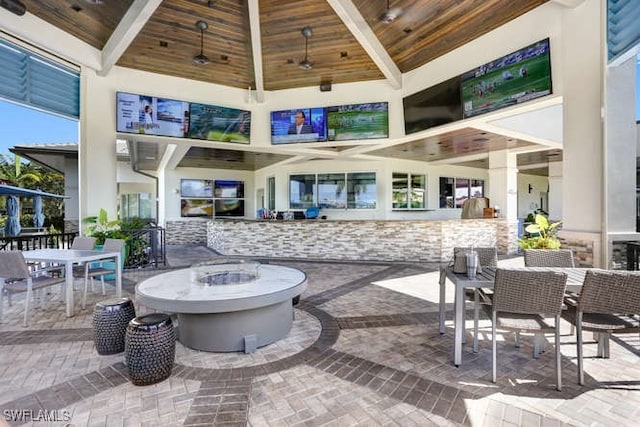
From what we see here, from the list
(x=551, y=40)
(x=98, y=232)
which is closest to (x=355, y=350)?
(x=551, y=40)

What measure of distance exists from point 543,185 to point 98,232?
60.1ft

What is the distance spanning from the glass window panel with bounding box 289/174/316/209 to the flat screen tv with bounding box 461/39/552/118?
606cm

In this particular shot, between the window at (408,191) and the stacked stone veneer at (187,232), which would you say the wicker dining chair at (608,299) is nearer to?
the window at (408,191)

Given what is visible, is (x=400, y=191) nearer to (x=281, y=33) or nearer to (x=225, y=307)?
(x=281, y=33)

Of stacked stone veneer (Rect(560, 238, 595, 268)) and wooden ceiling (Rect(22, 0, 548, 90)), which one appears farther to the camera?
wooden ceiling (Rect(22, 0, 548, 90))

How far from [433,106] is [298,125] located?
3026mm

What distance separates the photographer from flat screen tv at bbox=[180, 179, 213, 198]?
1227 cm

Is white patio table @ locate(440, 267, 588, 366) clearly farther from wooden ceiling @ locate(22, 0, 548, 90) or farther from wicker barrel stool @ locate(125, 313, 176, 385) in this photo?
wooden ceiling @ locate(22, 0, 548, 90)

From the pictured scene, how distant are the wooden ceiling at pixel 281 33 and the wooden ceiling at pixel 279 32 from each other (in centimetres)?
2

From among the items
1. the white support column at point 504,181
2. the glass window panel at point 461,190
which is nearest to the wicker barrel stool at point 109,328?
the white support column at point 504,181

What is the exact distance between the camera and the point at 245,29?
616 centimetres

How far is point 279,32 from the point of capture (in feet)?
20.4

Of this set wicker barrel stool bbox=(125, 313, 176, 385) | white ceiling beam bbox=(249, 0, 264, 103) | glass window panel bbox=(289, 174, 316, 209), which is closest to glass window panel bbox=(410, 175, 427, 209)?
glass window panel bbox=(289, 174, 316, 209)

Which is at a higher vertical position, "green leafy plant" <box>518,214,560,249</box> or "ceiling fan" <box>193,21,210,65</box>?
"ceiling fan" <box>193,21,210,65</box>
